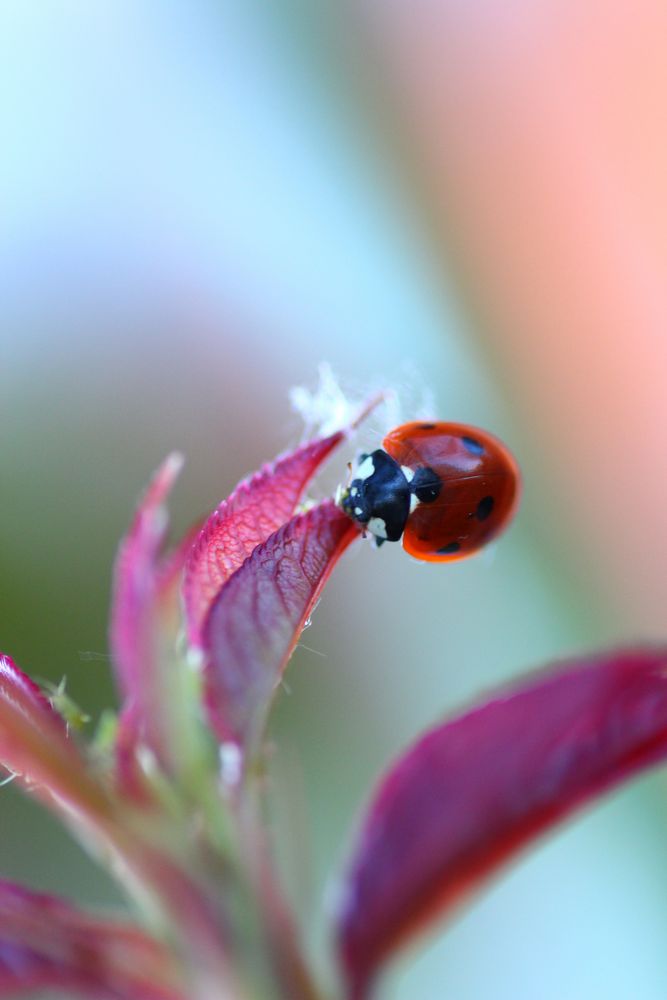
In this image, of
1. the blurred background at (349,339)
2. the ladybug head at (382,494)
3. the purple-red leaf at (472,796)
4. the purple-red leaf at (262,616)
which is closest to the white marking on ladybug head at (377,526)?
the ladybug head at (382,494)

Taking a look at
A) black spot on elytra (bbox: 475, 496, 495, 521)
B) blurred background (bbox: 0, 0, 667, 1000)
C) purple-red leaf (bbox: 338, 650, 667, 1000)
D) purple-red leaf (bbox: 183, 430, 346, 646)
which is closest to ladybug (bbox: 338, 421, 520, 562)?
black spot on elytra (bbox: 475, 496, 495, 521)

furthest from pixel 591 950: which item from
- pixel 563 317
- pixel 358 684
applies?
pixel 563 317

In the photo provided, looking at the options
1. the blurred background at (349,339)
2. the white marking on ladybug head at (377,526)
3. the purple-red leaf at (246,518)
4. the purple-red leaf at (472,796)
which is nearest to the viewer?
the purple-red leaf at (472,796)

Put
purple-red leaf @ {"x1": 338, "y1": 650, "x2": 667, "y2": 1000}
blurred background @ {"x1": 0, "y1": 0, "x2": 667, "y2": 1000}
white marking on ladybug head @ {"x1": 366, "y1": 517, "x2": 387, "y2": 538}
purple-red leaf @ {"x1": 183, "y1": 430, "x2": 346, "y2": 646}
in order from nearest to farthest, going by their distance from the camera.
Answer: purple-red leaf @ {"x1": 338, "y1": 650, "x2": 667, "y2": 1000}
purple-red leaf @ {"x1": 183, "y1": 430, "x2": 346, "y2": 646}
white marking on ladybug head @ {"x1": 366, "y1": 517, "x2": 387, "y2": 538}
blurred background @ {"x1": 0, "y1": 0, "x2": 667, "y2": 1000}

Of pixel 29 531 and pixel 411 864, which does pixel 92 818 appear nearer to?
pixel 411 864

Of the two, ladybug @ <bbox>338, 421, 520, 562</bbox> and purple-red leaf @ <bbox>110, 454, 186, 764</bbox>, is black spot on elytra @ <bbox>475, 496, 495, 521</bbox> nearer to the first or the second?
ladybug @ <bbox>338, 421, 520, 562</bbox>

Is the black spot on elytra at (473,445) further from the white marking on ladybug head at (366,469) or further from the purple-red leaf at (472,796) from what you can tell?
the purple-red leaf at (472,796)
